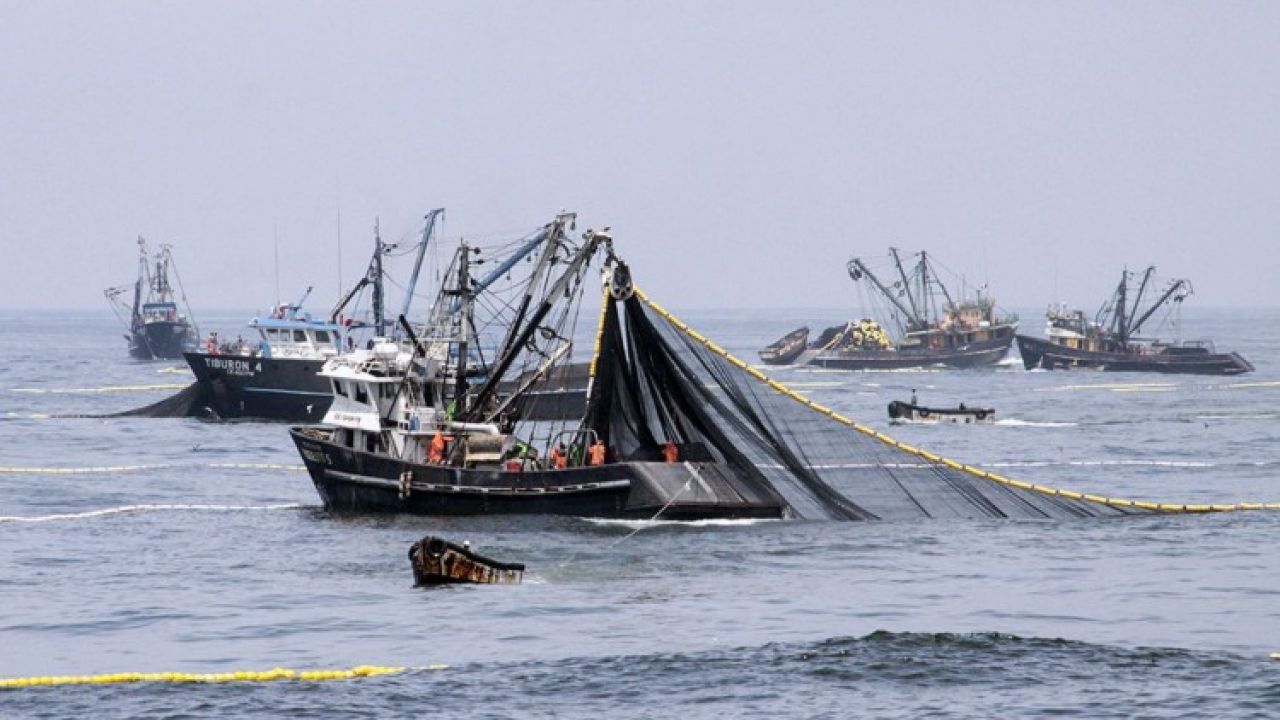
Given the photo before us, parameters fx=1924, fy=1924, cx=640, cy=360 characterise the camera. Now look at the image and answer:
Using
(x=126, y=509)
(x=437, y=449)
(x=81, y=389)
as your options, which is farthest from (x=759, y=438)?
(x=81, y=389)

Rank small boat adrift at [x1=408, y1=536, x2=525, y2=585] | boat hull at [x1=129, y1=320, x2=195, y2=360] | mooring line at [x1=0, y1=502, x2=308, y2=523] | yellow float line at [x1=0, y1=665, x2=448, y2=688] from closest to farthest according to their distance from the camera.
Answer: yellow float line at [x1=0, y1=665, x2=448, y2=688], small boat adrift at [x1=408, y1=536, x2=525, y2=585], mooring line at [x1=0, y1=502, x2=308, y2=523], boat hull at [x1=129, y1=320, x2=195, y2=360]

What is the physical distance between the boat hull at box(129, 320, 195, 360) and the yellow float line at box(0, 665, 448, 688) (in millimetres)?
151530

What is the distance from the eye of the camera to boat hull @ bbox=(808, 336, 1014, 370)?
16562cm

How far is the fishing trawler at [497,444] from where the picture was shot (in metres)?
51.5

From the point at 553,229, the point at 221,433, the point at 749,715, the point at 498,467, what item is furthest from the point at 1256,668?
the point at 221,433

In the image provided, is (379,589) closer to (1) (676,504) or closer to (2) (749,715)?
A: (1) (676,504)

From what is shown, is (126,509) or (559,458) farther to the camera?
(126,509)

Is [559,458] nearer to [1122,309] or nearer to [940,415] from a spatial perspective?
[940,415]

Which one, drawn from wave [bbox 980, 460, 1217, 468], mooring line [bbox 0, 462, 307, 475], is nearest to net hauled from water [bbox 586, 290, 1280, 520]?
wave [bbox 980, 460, 1217, 468]

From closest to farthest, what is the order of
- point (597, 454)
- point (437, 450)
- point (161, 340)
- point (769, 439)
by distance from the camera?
point (769, 439) → point (597, 454) → point (437, 450) → point (161, 340)

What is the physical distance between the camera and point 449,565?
42.1 meters

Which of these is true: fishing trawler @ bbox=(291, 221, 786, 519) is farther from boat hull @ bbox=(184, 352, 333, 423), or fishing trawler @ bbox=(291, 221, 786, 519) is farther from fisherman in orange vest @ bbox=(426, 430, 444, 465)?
boat hull @ bbox=(184, 352, 333, 423)

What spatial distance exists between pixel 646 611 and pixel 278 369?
58.1 m

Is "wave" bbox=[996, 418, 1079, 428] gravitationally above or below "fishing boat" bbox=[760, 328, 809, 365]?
below
